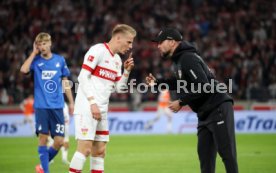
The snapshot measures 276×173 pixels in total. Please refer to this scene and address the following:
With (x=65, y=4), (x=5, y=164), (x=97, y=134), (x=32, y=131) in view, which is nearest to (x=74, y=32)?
(x=65, y=4)

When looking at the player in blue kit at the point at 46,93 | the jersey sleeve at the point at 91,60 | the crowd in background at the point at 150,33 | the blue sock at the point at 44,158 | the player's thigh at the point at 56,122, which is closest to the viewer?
the jersey sleeve at the point at 91,60

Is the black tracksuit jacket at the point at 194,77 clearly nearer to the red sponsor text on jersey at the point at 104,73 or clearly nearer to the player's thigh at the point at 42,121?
the red sponsor text on jersey at the point at 104,73

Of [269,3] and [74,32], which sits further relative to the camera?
[269,3]

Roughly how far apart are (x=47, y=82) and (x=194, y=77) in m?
4.01

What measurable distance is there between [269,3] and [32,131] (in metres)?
15.0

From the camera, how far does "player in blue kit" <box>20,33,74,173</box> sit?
10945 millimetres

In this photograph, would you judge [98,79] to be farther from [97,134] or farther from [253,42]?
[253,42]

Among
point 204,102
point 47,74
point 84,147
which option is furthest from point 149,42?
point 204,102

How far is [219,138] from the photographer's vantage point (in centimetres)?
827

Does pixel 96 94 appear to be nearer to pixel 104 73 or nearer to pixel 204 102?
pixel 104 73

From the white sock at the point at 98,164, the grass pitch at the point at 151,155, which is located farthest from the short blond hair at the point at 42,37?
the grass pitch at the point at 151,155

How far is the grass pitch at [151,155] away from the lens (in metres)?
12.7

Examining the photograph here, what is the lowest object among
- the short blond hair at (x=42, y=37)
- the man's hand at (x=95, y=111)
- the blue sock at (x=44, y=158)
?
the blue sock at (x=44, y=158)

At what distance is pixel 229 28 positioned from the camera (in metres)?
29.6
